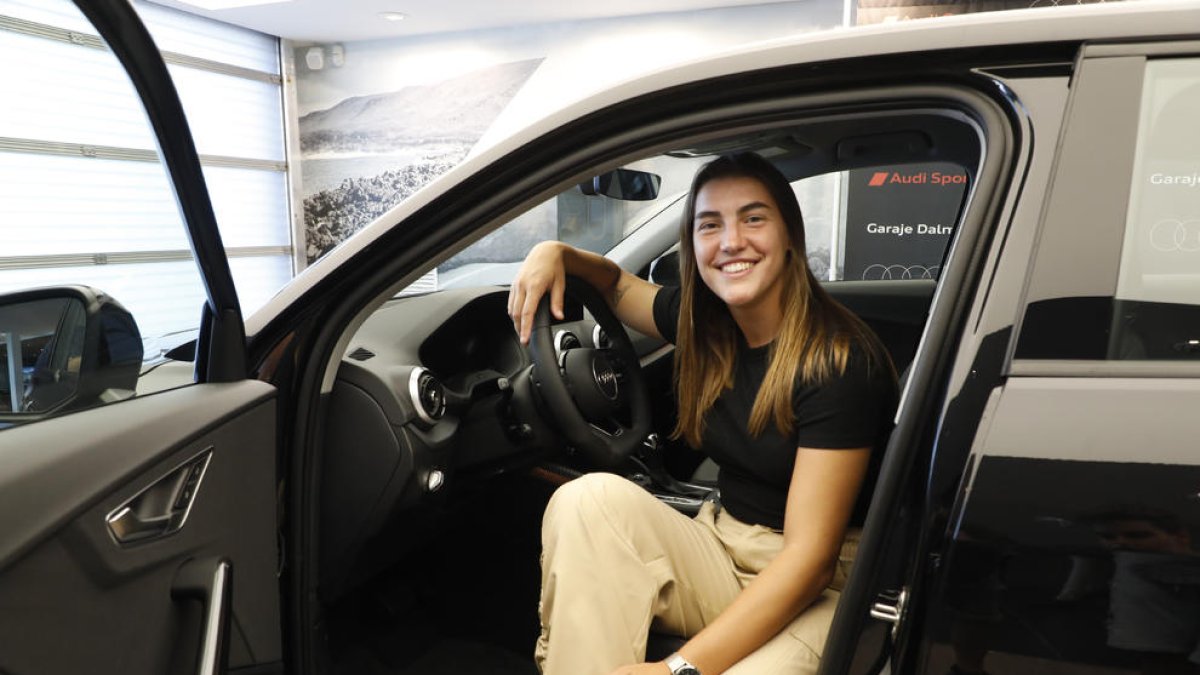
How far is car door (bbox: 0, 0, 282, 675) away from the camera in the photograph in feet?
2.45

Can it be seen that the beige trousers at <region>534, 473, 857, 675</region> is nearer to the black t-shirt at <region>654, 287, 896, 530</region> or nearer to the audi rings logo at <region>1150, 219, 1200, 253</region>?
the black t-shirt at <region>654, 287, 896, 530</region>

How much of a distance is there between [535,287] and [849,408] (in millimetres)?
599

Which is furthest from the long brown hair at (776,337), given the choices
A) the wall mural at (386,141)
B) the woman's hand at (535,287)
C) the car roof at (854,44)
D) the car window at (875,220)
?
the wall mural at (386,141)

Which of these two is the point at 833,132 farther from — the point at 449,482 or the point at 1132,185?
the point at 449,482

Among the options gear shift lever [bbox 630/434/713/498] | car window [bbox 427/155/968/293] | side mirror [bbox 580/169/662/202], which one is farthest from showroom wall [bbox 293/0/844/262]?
gear shift lever [bbox 630/434/713/498]

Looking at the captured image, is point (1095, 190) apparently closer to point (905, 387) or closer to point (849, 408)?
point (905, 387)

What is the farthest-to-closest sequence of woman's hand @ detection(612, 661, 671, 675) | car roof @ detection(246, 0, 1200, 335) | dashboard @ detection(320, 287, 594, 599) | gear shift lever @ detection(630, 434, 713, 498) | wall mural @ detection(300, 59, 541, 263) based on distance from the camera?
wall mural @ detection(300, 59, 541, 263)
gear shift lever @ detection(630, 434, 713, 498)
dashboard @ detection(320, 287, 594, 599)
woman's hand @ detection(612, 661, 671, 675)
car roof @ detection(246, 0, 1200, 335)

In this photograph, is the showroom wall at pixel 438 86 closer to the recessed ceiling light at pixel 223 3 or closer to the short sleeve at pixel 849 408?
the recessed ceiling light at pixel 223 3

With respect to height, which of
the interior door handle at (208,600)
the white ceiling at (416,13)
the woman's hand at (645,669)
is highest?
the white ceiling at (416,13)

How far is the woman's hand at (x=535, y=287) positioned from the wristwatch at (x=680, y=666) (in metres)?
0.62

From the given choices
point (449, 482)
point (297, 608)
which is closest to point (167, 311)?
point (297, 608)

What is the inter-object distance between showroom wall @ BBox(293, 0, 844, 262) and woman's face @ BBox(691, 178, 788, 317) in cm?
549

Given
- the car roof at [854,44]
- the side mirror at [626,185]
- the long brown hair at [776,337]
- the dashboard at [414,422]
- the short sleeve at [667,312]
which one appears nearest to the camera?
the car roof at [854,44]

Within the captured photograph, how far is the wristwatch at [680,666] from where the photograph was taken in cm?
116
